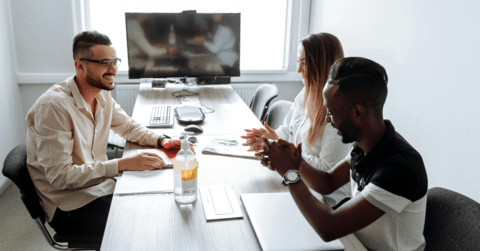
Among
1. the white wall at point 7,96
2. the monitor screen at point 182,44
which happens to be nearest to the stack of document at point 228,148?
the monitor screen at point 182,44

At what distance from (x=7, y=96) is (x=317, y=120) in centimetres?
260

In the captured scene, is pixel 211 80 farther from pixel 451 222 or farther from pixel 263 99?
pixel 451 222

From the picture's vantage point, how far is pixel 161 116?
220 cm

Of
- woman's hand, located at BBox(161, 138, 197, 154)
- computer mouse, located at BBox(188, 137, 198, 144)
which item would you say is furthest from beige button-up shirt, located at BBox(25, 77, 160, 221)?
computer mouse, located at BBox(188, 137, 198, 144)

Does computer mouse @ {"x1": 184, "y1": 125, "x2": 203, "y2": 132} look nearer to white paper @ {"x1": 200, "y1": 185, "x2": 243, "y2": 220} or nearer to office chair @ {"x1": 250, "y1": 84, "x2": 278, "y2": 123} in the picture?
white paper @ {"x1": 200, "y1": 185, "x2": 243, "y2": 220}

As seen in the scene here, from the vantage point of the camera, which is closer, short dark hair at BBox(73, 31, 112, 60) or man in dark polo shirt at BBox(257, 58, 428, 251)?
man in dark polo shirt at BBox(257, 58, 428, 251)

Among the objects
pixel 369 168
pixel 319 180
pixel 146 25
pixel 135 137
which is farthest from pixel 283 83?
pixel 369 168

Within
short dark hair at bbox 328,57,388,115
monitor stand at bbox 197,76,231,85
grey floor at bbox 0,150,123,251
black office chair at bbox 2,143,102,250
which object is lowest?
grey floor at bbox 0,150,123,251

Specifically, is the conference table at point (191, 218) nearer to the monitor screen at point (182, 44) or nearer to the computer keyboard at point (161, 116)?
the computer keyboard at point (161, 116)

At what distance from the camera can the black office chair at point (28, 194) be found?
134cm

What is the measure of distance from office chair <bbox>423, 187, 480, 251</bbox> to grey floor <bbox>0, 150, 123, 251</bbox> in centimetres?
203

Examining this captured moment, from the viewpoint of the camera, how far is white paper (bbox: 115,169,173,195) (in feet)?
4.16

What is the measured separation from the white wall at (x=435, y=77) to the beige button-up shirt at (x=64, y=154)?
175 cm

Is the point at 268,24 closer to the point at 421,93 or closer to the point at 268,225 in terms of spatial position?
the point at 421,93
